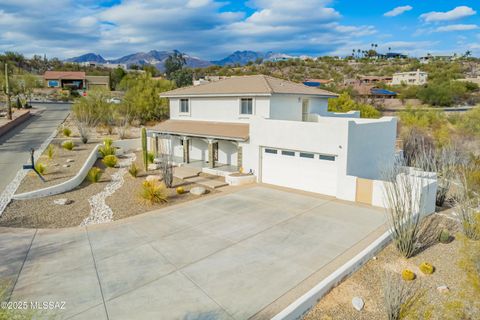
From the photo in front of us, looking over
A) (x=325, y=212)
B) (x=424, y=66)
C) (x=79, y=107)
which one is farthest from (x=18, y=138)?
(x=424, y=66)

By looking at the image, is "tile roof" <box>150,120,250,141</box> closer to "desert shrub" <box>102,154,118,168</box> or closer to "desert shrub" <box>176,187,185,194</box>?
"desert shrub" <box>102,154,118,168</box>

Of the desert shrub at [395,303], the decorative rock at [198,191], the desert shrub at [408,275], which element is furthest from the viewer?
the decorative rock at [198,191]

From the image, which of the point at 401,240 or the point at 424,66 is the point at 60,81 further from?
the point at 424,66

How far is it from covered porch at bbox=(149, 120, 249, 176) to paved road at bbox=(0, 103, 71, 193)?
10.1 meters

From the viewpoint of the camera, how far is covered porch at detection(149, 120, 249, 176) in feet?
74.3

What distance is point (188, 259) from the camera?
34.8ft

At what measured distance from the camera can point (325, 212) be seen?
15.4 metres

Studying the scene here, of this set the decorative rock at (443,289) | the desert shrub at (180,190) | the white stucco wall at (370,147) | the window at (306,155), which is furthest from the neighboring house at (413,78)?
the decorative rock at (443,289)

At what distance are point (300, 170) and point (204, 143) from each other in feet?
32.2

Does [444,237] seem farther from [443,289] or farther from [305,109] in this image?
[305,109]

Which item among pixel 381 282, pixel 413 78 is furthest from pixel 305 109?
pixel 413 78

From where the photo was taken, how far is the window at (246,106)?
23.4 meters

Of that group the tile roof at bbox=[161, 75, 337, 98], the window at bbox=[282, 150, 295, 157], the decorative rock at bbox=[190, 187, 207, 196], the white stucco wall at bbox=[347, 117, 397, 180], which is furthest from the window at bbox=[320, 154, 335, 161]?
the decorative rock at bbox=[190, 187, 207, 196]

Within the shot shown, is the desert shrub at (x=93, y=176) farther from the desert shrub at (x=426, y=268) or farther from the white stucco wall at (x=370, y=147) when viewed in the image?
the desert shrub at (x=426, y=268)
